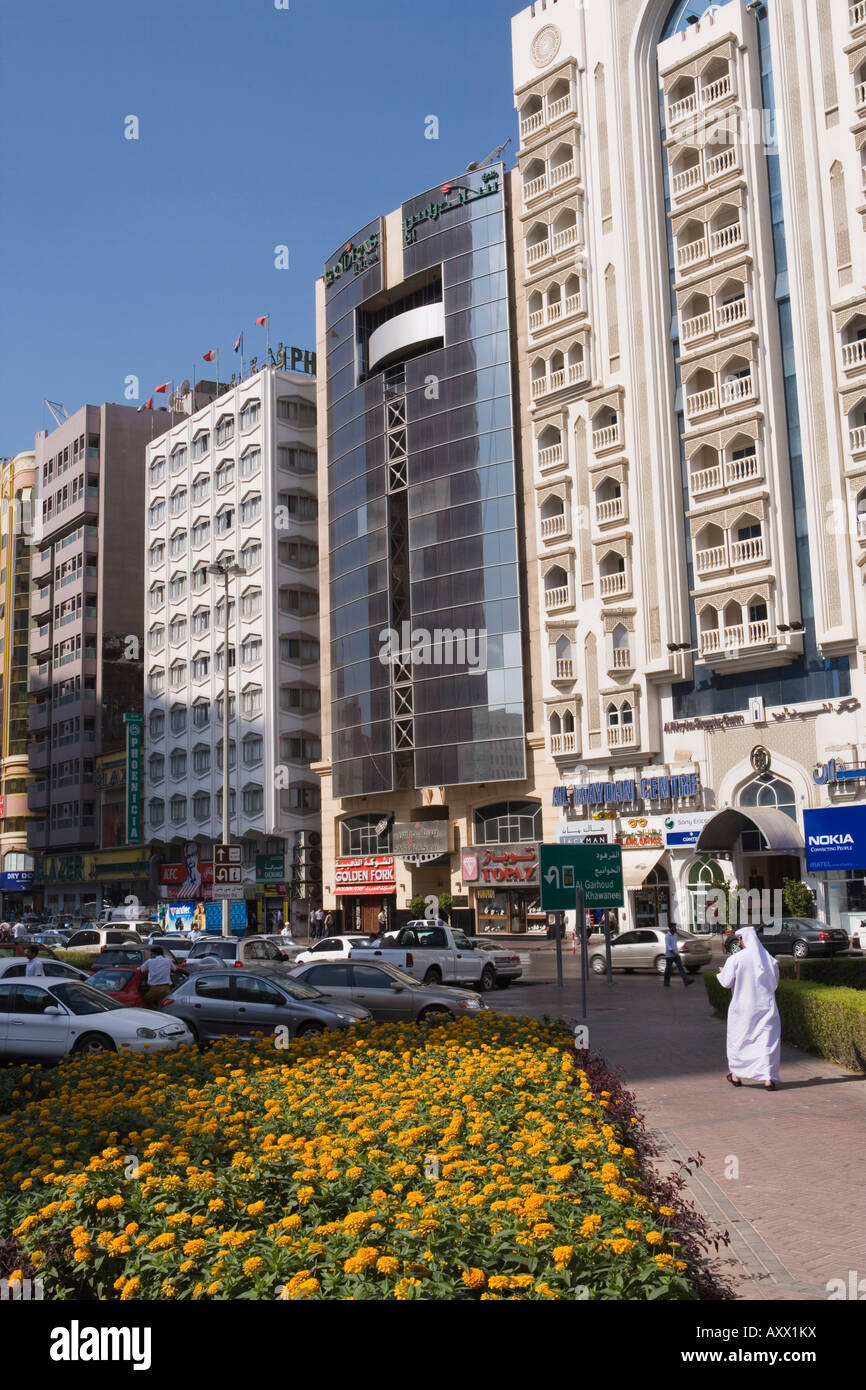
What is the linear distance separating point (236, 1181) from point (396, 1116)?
1.85 metres

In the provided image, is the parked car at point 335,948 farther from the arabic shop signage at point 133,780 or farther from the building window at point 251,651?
the arabic shop signage at point 133,780

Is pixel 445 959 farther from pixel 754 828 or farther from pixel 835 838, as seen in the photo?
pixel 754 828

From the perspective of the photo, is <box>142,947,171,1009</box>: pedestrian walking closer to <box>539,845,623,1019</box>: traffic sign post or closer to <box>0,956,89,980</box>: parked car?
<box>0,956,89,980</box>: parked car

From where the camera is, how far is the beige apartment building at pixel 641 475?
135 ft

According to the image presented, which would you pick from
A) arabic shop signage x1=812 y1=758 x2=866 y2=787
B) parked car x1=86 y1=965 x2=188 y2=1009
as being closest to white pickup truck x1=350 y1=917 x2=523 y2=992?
parked car x1=86 y1=965 x2=188 y2=1009

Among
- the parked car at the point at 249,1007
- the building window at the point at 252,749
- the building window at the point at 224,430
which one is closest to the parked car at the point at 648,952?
the parked car at the point at 249,1007

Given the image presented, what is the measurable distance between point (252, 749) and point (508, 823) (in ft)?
65.6

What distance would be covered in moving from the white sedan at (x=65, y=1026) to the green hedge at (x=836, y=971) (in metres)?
9.36

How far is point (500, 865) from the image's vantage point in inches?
2090

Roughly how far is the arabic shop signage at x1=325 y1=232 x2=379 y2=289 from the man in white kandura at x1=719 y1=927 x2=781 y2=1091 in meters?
53.8

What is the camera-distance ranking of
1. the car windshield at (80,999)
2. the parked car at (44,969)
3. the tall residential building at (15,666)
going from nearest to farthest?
the car windshield at (80,999) → the parked car at (44,969) → the tall residential building at (15,666)

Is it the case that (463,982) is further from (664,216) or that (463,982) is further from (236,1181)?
(664,216)

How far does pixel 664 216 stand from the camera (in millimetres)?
47719
